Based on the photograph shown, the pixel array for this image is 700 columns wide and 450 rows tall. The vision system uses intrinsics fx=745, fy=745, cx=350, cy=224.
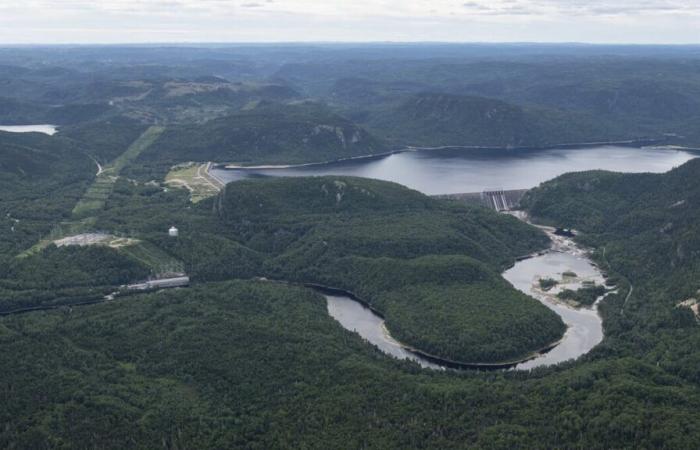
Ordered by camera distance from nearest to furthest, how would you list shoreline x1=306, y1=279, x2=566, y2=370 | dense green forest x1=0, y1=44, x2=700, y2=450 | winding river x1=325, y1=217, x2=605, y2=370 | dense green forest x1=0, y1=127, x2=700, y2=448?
dense green forest x1=0, y1=127, x2=700, y2=448
dense green forest x1=0, y1=44, x2=700, y2=450
shoreline x1=306, y1=279, x2=566, y2=370
winding river x1=325, y1=217, x2=605, y2=370

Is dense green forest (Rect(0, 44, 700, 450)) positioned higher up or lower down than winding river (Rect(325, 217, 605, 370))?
higher up

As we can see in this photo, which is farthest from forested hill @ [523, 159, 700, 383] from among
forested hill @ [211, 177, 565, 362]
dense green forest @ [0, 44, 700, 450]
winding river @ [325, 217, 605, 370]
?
forested hill @ [211, 177, 565, 362]

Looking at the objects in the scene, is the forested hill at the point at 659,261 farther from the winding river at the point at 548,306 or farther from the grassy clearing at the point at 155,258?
the grassy clearing at the point at 155,258

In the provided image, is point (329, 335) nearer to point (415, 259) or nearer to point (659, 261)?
point (415, 259)

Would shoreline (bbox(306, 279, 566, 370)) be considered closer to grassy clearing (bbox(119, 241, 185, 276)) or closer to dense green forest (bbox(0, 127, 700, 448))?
dense green forest (bbox(0, 127, 700, 448))

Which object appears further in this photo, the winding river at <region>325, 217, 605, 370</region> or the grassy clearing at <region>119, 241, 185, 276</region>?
the grassy clearing at <region>119, 241, 185, 276</region>

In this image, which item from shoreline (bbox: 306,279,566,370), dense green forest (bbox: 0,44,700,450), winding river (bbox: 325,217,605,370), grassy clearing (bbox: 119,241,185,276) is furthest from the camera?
grassy clearing (bbox: 119,241,185,276)

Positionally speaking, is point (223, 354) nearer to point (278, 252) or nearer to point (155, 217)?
point (278, 252)
